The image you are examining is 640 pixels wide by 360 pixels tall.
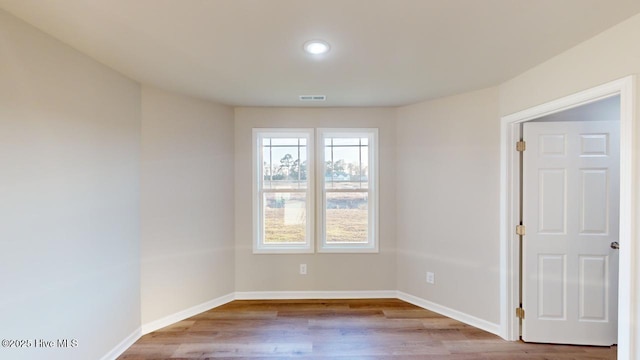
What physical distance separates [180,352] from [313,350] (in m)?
1.16

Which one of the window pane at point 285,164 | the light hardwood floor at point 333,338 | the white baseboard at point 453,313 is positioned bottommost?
the light hardwood floor at point 333,338

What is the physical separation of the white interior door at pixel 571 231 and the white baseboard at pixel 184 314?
3152 mm

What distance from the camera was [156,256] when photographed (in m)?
2.89

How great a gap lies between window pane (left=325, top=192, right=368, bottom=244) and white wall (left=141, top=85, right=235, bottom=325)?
122 cm

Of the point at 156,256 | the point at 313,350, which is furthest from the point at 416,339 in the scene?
the point at 156,256

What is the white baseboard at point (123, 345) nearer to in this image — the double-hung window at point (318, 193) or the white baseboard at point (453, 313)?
the double-hung window at point (318, 193)

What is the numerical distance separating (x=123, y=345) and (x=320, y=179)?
2518mm

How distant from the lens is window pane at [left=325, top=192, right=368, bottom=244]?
379 centimetres

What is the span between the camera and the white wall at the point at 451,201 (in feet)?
9.58

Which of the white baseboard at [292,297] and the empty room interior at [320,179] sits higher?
the empty room interior at [320,179]

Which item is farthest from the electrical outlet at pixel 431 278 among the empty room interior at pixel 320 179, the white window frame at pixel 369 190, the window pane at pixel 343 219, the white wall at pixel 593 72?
the white wall at pixel 593 72

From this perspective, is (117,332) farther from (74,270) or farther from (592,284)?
(592,284)

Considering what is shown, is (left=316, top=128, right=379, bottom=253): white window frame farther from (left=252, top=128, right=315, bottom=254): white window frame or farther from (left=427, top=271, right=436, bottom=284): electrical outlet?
(left=427, top=271, right=436, bottom=284): electrical outlet

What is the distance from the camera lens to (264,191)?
3.77m
